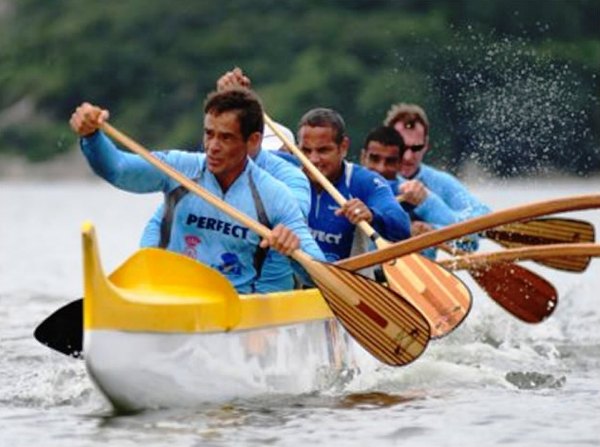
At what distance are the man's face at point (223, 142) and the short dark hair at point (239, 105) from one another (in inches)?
0.9

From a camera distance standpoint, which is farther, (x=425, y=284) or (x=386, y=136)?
(x=386, y=136)

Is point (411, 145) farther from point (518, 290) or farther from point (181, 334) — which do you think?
point (181, 334)

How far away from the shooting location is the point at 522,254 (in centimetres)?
1223

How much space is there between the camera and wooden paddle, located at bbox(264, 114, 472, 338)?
39.2ft

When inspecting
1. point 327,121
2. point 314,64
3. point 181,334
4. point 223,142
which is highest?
point 314,64

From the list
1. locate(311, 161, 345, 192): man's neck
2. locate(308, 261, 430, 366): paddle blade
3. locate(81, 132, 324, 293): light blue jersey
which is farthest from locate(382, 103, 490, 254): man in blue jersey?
locate(81, 132, 324, 293): light blue jersey

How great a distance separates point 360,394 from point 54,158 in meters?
47.3

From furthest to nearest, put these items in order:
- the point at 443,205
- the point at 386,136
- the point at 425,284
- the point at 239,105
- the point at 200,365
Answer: the point at 443,205 < the point at 386,136 < the point at 425,284 < the point at 239,105 < the point at 200,365

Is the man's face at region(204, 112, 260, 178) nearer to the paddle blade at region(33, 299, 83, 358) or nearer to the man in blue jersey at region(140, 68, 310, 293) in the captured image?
the man in blue jersey at region(140, 68, 310, 293)

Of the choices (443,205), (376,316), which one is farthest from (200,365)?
(443,205)

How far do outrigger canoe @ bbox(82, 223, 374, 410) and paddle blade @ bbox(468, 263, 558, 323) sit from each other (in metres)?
3.37

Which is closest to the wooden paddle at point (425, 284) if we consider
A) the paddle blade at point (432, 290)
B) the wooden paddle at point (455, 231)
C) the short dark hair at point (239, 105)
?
the paddle blade at point (432, 290)

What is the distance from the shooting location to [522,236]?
14219mm

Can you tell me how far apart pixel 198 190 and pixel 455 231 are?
1.56 m
